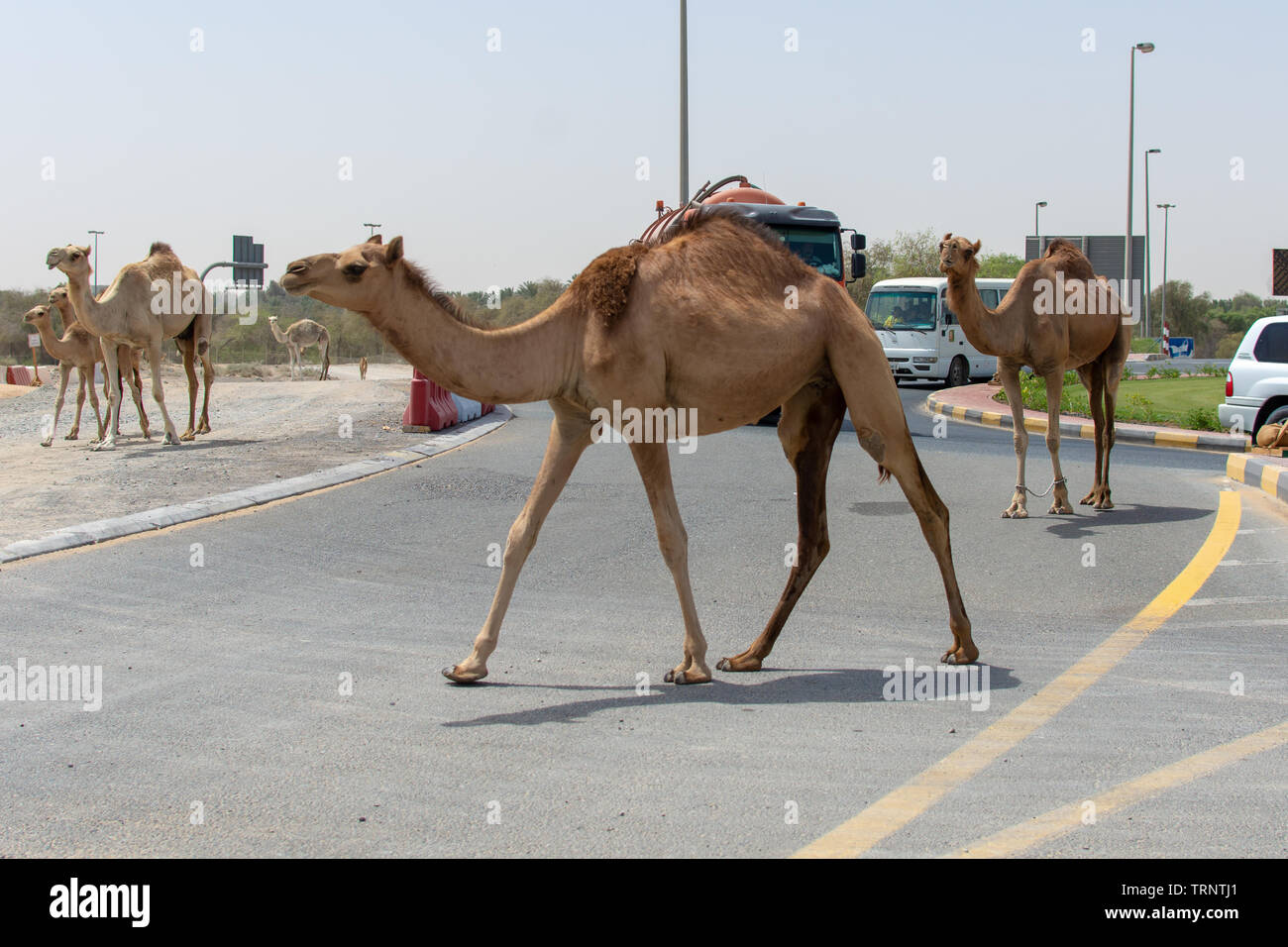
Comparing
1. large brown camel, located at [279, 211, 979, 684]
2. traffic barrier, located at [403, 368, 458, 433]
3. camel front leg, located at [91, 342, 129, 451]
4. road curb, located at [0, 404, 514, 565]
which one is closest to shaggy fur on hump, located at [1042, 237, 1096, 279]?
large brown camel, located at [279, 211, 979, 684]

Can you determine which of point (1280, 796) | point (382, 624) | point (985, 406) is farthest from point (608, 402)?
point (985, 406)

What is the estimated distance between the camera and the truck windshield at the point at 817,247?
22.5 meters

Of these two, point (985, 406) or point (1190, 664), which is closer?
point (1190, 664)

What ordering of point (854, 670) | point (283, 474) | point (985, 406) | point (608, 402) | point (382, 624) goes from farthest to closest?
point (985, 406)
point (283, 474)
point (382, 624)
point (854, 670)
point (608, 402)

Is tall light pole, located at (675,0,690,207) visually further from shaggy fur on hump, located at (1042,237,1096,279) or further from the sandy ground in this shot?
shaggy fur on hump, located at (1042,237,1096,279)

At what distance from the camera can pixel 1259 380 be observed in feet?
58.7

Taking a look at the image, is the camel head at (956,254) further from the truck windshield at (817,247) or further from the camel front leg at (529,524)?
the truck windshield at (817,247)

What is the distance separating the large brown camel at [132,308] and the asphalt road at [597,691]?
665 cm

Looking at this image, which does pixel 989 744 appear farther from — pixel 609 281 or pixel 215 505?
pixel 215 505

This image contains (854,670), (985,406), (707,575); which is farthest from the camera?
(985,406)

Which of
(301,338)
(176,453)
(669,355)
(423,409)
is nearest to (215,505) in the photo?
(176,453)

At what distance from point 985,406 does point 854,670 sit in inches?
827
